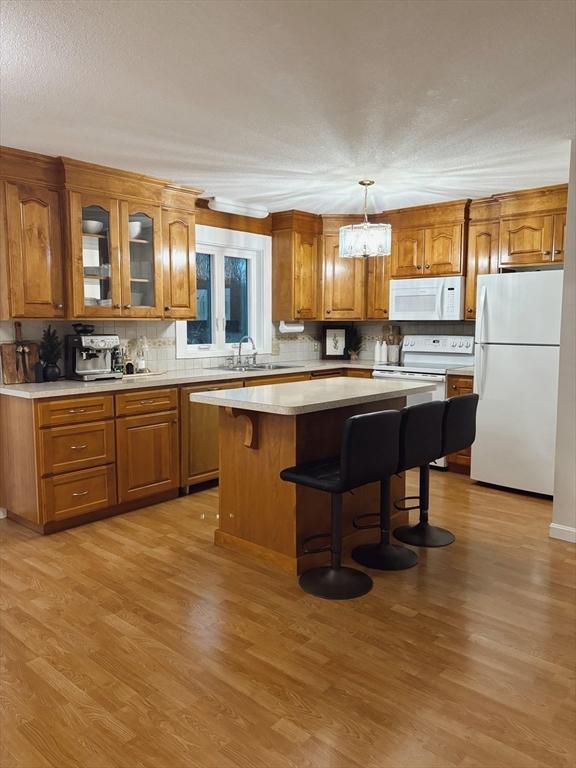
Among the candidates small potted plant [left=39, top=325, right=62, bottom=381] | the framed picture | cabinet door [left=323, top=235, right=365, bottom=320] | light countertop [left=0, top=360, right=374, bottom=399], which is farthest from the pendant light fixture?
the framed picture

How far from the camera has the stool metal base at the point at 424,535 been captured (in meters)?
3.59

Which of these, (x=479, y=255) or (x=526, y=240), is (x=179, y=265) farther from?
(x=526, y=240)

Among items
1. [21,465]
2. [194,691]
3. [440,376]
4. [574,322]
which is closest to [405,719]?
[194,691]

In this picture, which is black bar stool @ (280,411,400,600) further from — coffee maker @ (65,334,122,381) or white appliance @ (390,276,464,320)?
white appliance @ (390,276,464,320)

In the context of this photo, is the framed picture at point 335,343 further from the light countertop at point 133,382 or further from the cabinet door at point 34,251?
the cabinet door at point 34,251

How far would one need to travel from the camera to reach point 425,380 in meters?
5.32

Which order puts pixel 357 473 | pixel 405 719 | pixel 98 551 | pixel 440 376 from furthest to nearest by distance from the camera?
pixel 440 376 → pixel 98 551 → pixel 357 473 → pixel 405 719

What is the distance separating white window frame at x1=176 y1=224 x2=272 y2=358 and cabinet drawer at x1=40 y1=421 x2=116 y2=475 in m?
1.41

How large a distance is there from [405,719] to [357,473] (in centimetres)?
106

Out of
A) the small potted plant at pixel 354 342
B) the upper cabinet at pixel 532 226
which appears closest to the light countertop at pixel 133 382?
the small potted plant at pixel 354 342

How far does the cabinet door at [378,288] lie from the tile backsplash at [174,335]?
0.34 m

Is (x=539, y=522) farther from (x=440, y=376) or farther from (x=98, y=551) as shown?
(x=98, y=551)

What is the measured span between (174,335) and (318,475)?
271cm

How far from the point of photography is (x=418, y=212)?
5.52 meters
